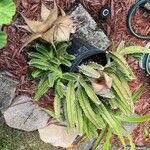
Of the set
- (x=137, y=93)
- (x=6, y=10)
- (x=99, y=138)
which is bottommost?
(x=99, y=138)

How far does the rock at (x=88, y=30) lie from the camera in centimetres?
292

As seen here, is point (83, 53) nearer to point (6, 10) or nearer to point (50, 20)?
point (50, 20)

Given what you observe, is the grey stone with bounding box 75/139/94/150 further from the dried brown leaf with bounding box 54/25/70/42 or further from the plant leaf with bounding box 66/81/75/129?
the dried brown leaf with bounding box 54/25/70/42

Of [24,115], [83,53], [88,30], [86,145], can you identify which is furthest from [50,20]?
[86,145]

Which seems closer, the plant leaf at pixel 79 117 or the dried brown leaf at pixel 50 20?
the dried brown leaf at pixel 50 20

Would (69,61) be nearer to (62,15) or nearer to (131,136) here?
(62,15)

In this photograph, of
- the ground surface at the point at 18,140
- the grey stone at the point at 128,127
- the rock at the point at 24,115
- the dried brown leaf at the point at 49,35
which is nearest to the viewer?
the dried brown leaf at the point at 49,35

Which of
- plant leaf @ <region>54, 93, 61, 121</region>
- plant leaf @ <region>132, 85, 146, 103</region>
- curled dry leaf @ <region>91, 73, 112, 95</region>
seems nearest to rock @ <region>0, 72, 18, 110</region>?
plant leaf @ <region>54, 93, 61, 121</region>

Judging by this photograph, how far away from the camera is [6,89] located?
2934 mm

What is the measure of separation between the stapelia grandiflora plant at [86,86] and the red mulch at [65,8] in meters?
0.14

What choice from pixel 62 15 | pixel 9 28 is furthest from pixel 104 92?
pixel 9 28

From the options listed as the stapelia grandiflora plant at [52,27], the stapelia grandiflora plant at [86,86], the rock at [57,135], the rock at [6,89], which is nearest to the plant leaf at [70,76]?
the stapelia grandiflora plant at [86,86]

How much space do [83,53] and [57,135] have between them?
749 mm

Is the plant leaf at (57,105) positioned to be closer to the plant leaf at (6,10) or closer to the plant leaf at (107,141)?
the plant leaf at (107,141)
